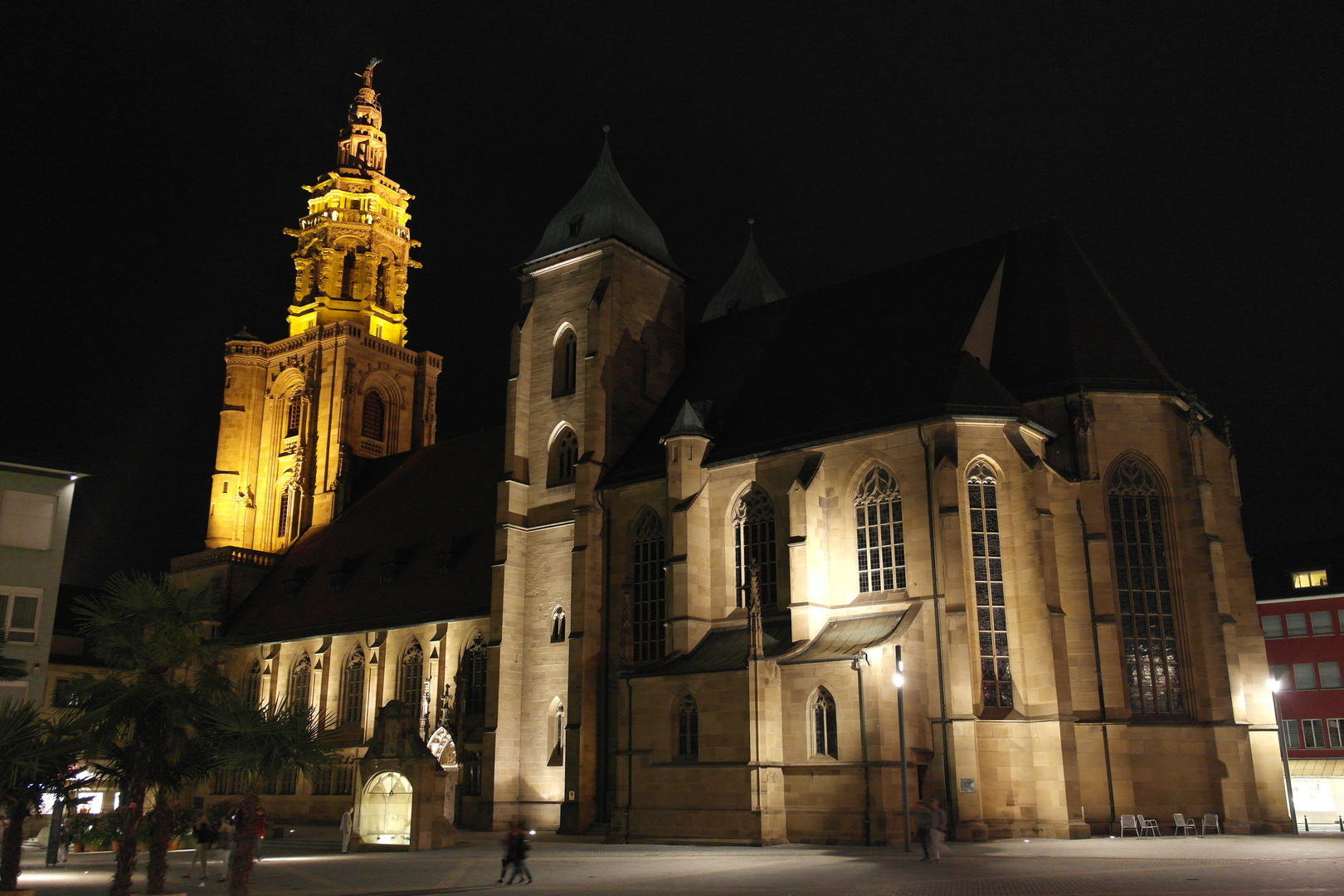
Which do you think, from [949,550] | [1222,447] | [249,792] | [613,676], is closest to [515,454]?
[613,676]

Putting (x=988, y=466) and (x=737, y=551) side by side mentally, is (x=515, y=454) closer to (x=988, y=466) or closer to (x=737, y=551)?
(x=737, y=551)

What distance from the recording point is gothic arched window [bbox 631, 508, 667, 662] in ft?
125

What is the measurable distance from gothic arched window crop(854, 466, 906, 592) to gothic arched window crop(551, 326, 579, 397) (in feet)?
43.3

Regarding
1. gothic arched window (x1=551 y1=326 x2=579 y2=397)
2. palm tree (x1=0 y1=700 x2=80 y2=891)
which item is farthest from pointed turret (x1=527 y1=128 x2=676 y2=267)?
palm tree (x1=0 y1=700 x2=80 y2=891)

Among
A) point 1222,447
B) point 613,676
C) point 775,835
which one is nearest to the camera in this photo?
point 775,835

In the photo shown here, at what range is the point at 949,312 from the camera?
36844 mm

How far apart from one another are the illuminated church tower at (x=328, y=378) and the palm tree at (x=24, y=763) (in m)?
45.4

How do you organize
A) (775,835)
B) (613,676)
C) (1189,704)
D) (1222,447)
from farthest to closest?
(613,676)
(1222,447)
(1189,704)
(775,835)

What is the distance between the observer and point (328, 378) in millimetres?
63562

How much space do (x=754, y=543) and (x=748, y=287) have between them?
2226cm

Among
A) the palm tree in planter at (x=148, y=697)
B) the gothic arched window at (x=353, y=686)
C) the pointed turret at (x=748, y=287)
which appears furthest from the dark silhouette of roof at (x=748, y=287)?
the palm tree in planter at (x=148, y=697)

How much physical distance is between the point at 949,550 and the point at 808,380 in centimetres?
939

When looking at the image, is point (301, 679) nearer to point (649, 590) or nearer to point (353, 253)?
point (649, 590)

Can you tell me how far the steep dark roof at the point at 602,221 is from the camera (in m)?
43.3
